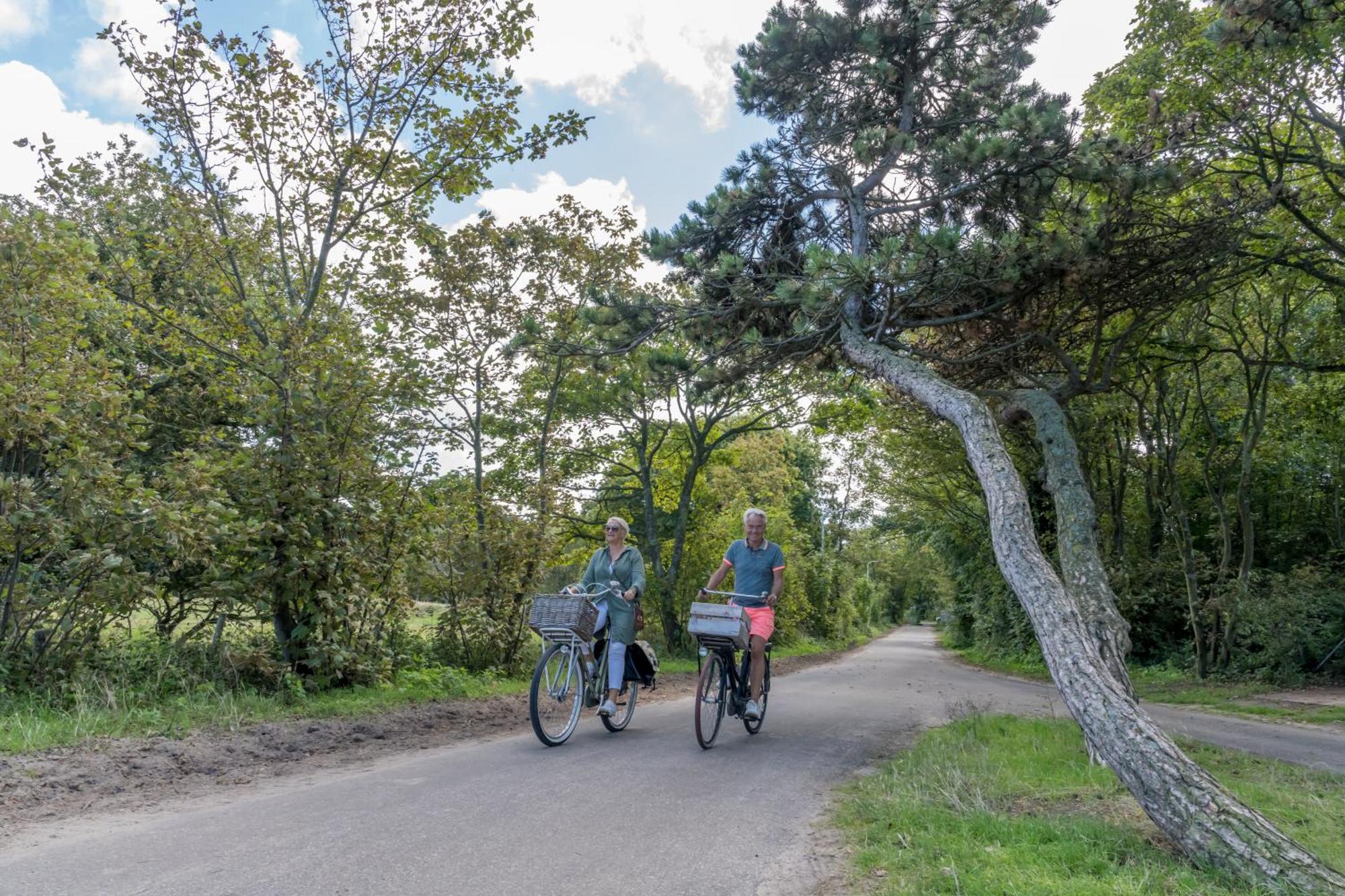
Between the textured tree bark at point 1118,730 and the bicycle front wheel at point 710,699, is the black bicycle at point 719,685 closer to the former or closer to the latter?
the bicycle front wheel at point 710,699

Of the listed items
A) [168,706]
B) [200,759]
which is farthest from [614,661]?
[168,706]

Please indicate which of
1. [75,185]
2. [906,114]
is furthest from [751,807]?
[75,185]

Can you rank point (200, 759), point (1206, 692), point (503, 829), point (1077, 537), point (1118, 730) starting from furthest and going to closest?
point (1206, 692), point (1077, 537), point (200, 759), point (1118, 730), point (503, 829)

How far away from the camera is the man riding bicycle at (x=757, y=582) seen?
691cm

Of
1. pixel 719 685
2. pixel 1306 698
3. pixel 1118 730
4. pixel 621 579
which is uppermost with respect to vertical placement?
pixel 621 579

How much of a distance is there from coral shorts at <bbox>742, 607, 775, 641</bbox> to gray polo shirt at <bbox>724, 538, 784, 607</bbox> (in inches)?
2.6

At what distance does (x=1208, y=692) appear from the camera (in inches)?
555

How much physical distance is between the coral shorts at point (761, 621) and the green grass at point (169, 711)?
12.8 feet

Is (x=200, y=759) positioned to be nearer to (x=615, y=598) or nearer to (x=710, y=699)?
(x=615, y=598)

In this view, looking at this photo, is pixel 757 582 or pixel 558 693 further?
pixel 757 582

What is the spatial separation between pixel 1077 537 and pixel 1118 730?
3.14 m

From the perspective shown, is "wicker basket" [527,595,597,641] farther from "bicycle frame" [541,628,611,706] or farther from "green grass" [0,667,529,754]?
"green grass" [0,667,529,754]

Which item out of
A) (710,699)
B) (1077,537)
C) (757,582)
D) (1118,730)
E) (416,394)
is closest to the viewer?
(1118,730)

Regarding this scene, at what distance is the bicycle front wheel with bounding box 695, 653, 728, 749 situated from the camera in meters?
6.34
